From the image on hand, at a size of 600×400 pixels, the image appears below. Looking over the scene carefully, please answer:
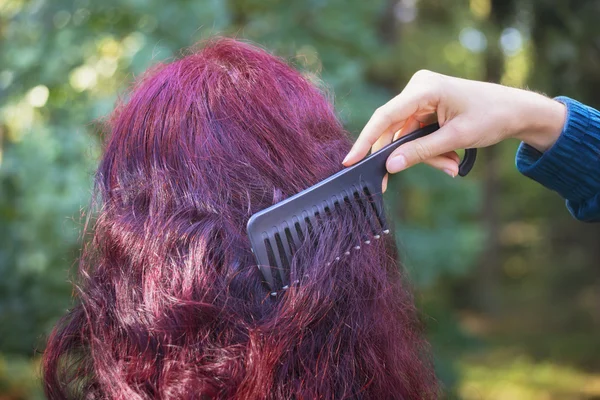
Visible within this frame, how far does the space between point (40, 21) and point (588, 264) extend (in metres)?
10.0

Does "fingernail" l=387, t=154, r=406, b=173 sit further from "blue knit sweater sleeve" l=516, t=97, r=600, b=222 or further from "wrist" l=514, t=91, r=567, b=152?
"blue knit sweater sleeve" l=516, t=97, r=600, b=222

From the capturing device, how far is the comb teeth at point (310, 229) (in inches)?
38.5

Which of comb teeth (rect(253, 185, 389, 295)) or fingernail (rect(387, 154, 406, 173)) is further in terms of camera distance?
fingernail (rect(387, 154, 406, 173))

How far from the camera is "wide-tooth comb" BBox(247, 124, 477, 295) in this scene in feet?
3.17

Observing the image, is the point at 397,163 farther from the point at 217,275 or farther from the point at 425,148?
the point at 217,275

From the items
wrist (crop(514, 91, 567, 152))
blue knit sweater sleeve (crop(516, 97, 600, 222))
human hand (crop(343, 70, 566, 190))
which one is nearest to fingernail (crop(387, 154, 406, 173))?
human hand (crop(343, 70, 566, 190))

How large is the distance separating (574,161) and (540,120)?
149mm

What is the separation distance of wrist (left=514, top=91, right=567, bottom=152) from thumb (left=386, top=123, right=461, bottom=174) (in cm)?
19

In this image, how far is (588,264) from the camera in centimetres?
1011

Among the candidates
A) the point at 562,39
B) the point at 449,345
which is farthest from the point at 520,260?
the point at 562,39

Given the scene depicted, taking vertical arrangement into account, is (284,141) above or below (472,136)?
above

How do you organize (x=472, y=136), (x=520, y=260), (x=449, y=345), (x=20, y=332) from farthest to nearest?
1. (x=520, y=260)
2. (x=449, y=345)
3. (x=20, y=332)
4. (x=472, y=136)

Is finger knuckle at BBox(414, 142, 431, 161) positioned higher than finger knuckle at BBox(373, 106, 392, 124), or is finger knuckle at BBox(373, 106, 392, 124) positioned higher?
finger knuckle at BBox(373, 106, 392, 124)

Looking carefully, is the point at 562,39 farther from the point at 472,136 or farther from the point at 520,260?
the point at 520,260
